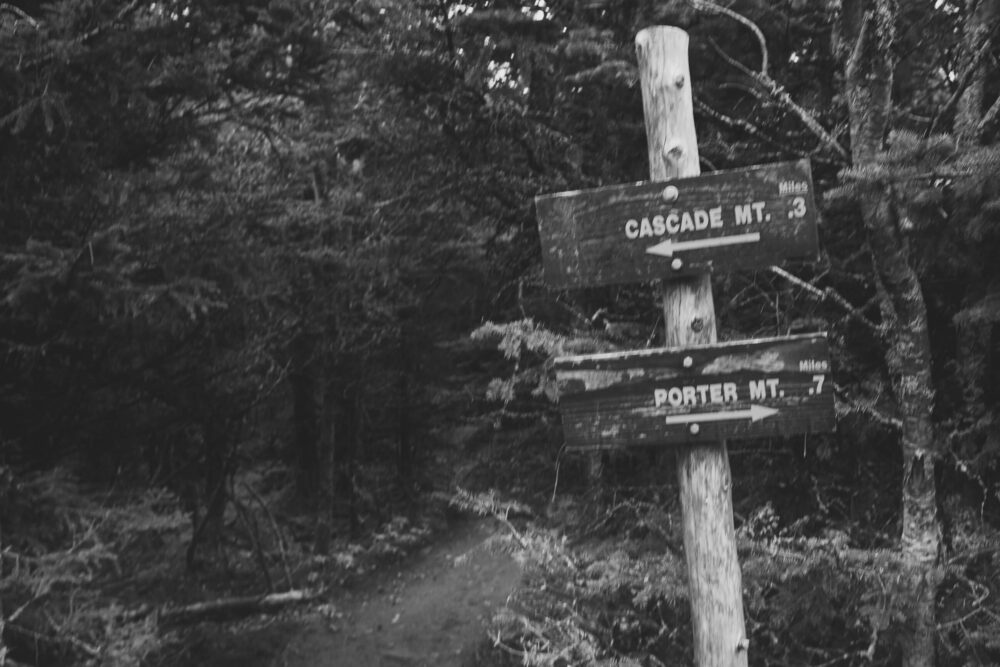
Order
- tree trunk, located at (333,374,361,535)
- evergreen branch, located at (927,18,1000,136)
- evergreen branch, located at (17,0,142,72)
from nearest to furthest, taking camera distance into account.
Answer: evergreen branch, located at (927,18,1000,136)
evergreen branch, located at (17,0,142,72)
tree trunk, located at (333,374,361,535)

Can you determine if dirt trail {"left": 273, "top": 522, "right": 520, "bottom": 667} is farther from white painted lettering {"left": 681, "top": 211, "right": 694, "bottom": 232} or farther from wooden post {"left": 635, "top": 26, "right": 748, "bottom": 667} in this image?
white painted lettering {"left": 681, "top": 211, "right": 694, "bottom": 232}

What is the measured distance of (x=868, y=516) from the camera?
5.17 meters

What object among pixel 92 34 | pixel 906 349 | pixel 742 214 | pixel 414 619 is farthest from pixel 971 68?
pixel 414 619

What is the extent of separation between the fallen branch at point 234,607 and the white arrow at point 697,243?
8046 millimetres

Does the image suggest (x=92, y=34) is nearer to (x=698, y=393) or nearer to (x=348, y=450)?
(x=698, y=393)

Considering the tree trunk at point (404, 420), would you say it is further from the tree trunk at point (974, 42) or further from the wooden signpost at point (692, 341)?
the wooden signpost at point (692, 341)

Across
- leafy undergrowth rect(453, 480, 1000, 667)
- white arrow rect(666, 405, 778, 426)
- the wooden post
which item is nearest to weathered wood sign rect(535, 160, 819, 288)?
the wooden post

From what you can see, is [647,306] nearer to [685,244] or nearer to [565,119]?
[565,119]

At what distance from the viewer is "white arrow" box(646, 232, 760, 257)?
3006mm

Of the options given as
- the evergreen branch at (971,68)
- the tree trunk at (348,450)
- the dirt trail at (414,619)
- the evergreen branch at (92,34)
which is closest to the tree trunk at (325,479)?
the tree trunk at (348,450)

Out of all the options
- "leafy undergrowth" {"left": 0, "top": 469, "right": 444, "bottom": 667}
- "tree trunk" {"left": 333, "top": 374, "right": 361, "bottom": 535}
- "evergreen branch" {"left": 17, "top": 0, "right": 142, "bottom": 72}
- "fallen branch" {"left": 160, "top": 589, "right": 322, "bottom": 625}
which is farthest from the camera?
"tree trunk" {"left": 333, "top": 374, "right": 361, "bottom": 535}

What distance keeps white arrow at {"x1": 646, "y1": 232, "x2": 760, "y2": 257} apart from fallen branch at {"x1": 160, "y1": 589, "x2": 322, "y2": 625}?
805 centimetres

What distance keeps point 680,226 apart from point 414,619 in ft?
29.2

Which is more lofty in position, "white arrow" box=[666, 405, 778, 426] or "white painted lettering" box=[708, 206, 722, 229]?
"white painted lettering" box=[708, 206, 722, 229]
